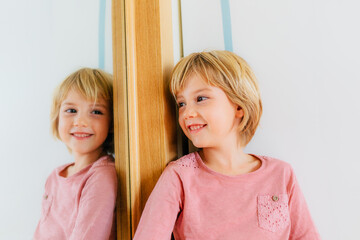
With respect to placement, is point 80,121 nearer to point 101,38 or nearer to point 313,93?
point 101,38

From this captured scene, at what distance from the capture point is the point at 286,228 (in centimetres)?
82

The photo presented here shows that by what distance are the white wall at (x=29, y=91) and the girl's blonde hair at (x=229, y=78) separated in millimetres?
305

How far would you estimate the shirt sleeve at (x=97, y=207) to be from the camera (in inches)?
29.4

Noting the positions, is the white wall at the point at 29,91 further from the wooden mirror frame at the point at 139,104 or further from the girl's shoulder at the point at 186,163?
the girl's shoulder at the point at 186,163

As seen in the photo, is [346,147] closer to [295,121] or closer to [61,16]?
[295,121]

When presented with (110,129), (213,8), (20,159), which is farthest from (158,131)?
(213,8)

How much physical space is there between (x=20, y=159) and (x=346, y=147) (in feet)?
3.01

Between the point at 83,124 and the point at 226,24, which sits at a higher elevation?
the point at 226,24

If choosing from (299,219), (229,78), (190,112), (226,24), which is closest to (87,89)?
(190,112)

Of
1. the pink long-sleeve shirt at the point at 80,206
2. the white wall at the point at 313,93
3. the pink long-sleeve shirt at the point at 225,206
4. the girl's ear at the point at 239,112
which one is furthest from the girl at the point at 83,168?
the white wall at the point at 313,93

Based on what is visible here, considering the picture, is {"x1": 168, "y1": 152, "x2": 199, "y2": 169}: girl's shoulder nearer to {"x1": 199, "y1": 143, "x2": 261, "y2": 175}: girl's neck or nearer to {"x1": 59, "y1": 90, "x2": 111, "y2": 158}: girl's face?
{"x1": 199, "y1": 143, "x2": 261, "y2": 175}: girl's neck

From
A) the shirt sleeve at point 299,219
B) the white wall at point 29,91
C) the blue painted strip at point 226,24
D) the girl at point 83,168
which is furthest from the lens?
the blue painted strip at point 226,24

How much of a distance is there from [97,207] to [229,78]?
Answer: 526 millimetres

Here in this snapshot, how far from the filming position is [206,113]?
862 mm
